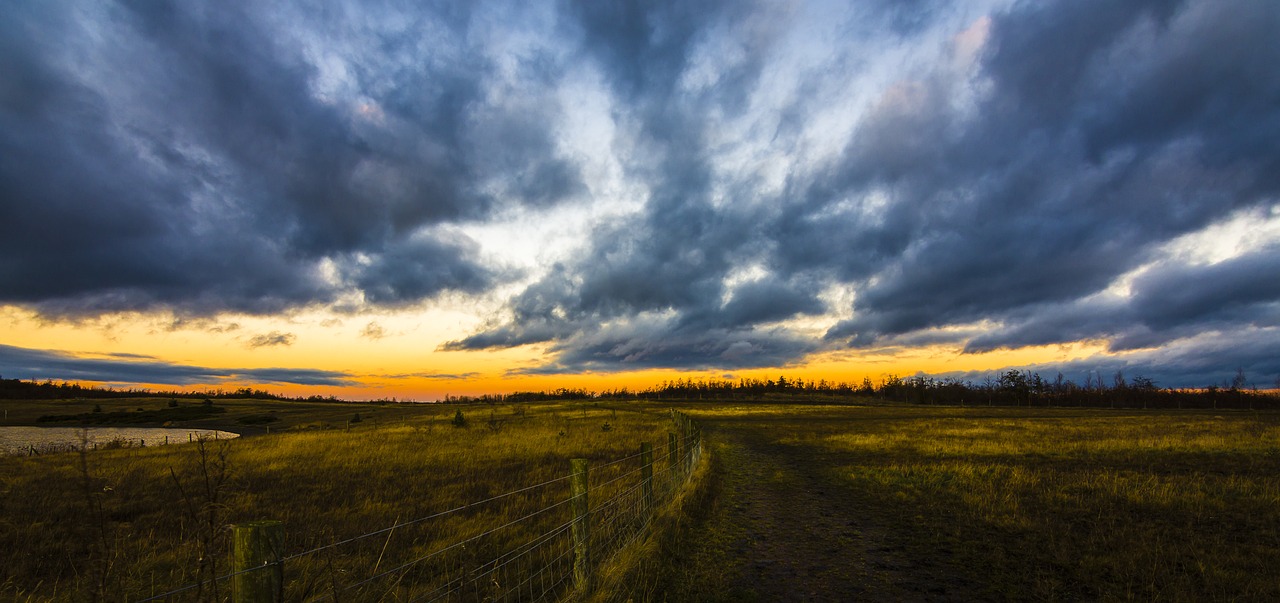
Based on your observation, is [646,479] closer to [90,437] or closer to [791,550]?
[791,550]

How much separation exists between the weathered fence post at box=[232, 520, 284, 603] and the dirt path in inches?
185

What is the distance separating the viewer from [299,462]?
20547 mm

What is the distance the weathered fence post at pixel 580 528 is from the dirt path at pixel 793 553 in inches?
45.3

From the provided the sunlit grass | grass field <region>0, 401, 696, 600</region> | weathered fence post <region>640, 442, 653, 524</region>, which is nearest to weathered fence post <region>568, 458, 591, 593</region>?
grass field <region>0, 401, 696, 600</region>

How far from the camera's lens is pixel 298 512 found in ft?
40.1

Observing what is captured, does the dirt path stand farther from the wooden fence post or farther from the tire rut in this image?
the wooden fence post

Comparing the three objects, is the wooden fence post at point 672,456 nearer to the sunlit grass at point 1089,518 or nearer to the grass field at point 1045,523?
the grass field at point 1045,523

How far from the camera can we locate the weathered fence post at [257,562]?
3297 mm

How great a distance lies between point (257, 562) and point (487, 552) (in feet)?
19.8

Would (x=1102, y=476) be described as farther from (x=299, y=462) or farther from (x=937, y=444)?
(x=299, y=462)

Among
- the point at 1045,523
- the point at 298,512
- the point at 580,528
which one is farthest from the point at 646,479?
the point at 298,512

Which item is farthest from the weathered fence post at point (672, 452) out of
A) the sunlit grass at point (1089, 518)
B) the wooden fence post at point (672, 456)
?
the sunlit grass at point (1089, 518)

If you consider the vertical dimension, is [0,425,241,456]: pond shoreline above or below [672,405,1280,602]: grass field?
below

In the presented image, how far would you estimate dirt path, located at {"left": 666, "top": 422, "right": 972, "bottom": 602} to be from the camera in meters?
7.07
